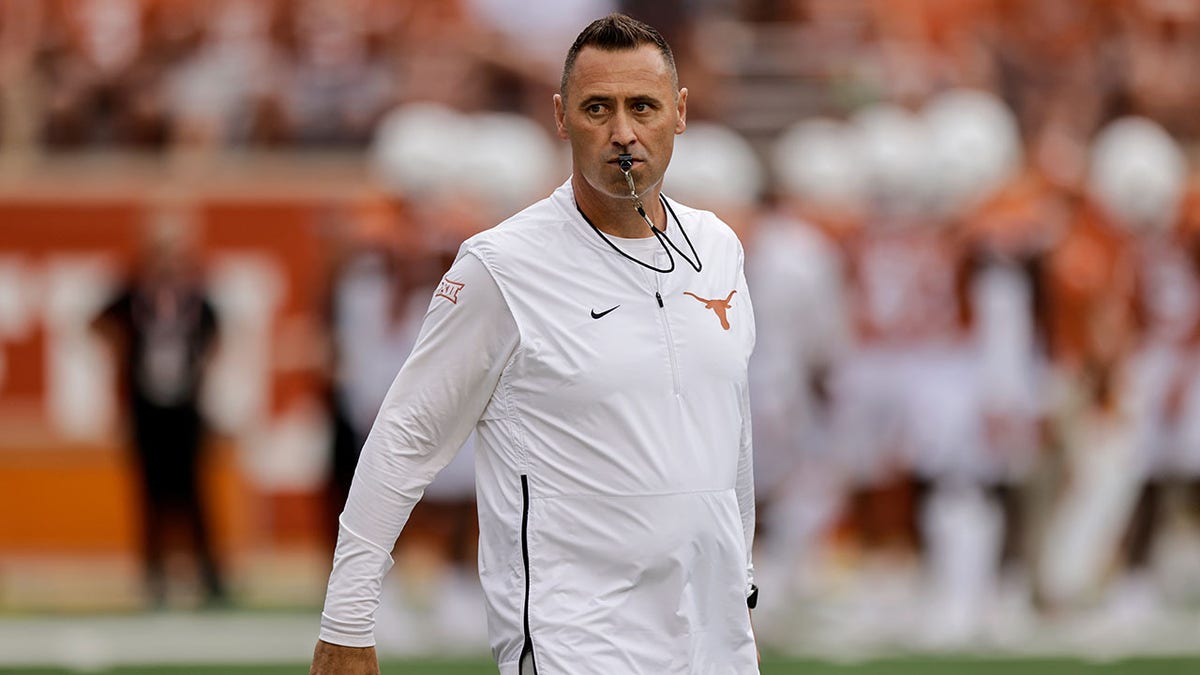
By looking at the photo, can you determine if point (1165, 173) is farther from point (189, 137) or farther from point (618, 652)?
point (618, 652)

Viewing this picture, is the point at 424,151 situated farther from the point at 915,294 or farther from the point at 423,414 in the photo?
the point at 423,414

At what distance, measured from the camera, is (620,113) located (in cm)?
414

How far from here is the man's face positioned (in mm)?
4152

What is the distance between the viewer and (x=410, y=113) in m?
12.8

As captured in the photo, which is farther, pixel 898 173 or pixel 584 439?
pixel 898 173

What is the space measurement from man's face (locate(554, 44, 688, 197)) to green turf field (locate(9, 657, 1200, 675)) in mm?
5687

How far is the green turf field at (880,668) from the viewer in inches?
378

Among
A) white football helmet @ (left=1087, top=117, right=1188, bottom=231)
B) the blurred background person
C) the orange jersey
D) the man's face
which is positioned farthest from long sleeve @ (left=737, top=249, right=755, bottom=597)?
the blurred background person

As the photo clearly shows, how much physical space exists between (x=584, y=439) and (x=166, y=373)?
8758mm

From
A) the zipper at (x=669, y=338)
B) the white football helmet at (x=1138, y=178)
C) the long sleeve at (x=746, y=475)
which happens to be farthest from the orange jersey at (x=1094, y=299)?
the zipper at (x=669, y=338)

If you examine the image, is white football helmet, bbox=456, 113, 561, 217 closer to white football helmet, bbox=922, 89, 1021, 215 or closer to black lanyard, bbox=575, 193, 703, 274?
white football helmet, bbox=922, 89, 1021, 215

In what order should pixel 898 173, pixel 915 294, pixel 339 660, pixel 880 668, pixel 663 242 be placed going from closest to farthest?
pixel 339 660 → pixel 663 242 → pixel 880 668 → pixel 915 294 → pixel 898 173

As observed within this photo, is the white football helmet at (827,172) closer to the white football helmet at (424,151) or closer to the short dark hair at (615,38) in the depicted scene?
the white football helmet at (424,151)

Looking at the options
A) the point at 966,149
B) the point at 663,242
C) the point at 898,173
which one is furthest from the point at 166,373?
the point at 663,242
